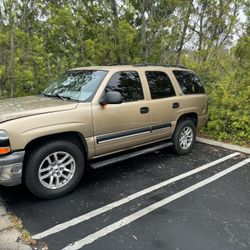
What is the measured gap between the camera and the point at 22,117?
3.54 m

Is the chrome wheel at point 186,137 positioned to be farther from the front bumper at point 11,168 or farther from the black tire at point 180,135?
the front bumper at point 11,168

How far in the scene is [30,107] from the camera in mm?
3895

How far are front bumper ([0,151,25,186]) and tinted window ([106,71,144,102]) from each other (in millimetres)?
1668

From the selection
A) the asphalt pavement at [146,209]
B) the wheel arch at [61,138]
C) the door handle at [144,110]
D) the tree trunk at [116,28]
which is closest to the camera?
the asphalt pavement at [146,209]

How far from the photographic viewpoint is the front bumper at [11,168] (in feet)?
11.0

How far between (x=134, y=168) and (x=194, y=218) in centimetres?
174

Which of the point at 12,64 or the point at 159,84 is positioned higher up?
the point at 12,64

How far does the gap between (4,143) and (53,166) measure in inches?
29.6

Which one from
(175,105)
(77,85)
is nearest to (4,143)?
(77,85)

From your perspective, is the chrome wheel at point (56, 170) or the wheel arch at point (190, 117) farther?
the wheel arch at point (190, 117)

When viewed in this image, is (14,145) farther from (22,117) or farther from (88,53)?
(88,53)

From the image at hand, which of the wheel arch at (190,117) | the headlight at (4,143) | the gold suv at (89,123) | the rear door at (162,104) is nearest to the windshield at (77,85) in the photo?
the gold suv at (89,123)

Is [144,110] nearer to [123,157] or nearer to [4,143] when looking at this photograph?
[123,157]

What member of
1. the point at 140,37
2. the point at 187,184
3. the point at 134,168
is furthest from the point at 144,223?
the point at 140,37
